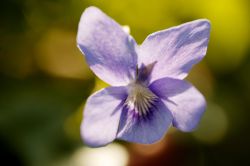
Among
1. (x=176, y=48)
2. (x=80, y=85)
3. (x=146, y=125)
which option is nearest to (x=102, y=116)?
(x=146, y=125)

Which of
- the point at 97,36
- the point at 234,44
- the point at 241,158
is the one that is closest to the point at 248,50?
the point at 234,44

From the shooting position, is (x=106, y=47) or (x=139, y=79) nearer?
(x=106, y=47)

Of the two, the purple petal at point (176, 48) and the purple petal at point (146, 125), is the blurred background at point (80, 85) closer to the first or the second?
the purple petal at point (146, 125)

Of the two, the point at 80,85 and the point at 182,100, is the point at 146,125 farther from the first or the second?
the point at 80,85

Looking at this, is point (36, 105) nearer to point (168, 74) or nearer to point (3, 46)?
point (3, 46)

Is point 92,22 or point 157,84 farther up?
point 92,22

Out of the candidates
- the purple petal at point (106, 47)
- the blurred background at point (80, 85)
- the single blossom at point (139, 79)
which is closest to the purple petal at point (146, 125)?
the single blossom at point (139, 79)

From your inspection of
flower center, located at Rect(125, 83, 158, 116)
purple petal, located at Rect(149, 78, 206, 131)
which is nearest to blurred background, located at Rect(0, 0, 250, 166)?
flower center, located at Rect(125, 83, 158, 116)
